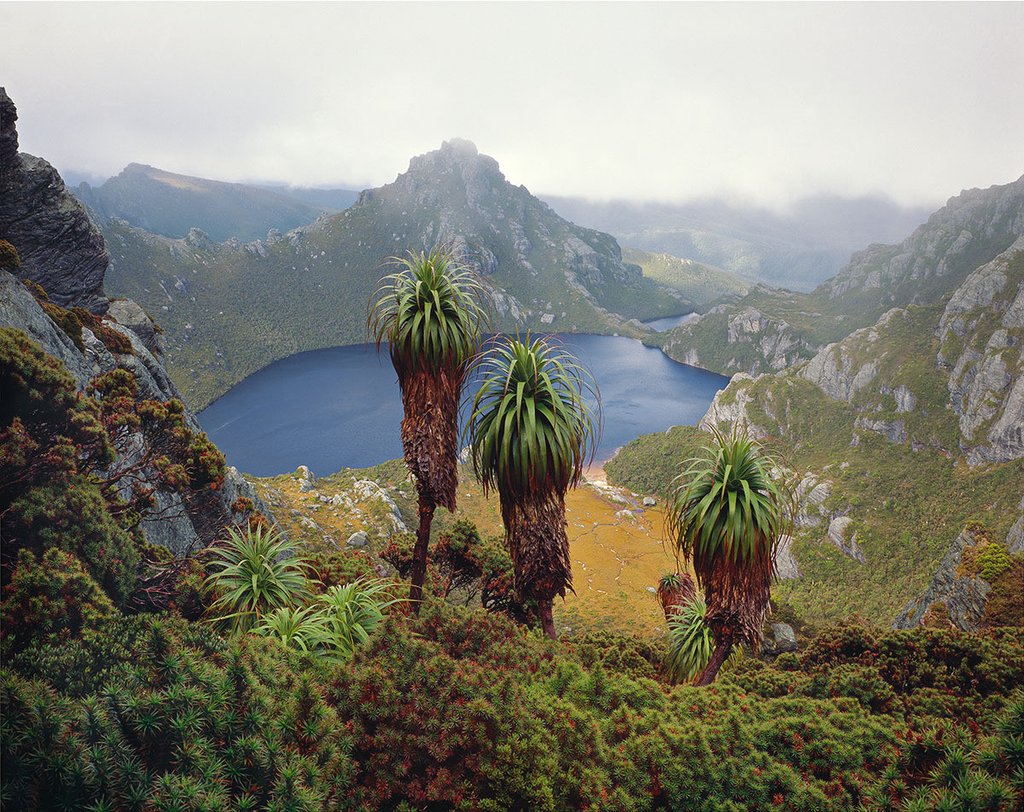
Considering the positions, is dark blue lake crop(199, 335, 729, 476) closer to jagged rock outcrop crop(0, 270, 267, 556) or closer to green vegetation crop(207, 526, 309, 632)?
jagged rock outcrop crop(0, 270, 267, 556)

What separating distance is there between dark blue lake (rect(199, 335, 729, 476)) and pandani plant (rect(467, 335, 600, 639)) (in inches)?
3014

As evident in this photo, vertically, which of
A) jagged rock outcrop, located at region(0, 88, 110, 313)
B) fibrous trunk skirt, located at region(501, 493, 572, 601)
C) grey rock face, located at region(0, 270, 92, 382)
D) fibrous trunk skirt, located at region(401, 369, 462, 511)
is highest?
jagged rock outcrop, located at region(0, 88, 110, 313)

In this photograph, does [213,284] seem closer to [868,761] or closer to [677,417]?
[677,417]

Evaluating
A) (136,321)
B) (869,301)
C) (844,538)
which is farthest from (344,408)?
(869,301)

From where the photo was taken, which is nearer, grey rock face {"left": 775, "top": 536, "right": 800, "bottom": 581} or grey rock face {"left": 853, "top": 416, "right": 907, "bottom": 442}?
grey rock face {"left": 775, "top": 536, "right": 800, "bottom": 581}

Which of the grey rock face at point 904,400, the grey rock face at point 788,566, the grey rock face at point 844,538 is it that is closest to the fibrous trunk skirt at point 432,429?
the grey rock face at point 788,566

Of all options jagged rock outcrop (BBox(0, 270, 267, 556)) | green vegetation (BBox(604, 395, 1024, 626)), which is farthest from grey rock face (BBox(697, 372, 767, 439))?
jagged rock outcrop (BBox(0, 270, 267, 556))

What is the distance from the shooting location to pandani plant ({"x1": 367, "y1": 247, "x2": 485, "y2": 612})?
37.6 feet

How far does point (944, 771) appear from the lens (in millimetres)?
7508

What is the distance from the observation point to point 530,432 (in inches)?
438

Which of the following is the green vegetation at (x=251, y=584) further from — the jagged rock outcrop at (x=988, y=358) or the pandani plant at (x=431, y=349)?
the jagged rock outcrop at (x=988, y=358)

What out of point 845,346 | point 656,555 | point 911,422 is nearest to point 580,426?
point 656,555

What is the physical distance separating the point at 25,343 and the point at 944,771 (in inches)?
690

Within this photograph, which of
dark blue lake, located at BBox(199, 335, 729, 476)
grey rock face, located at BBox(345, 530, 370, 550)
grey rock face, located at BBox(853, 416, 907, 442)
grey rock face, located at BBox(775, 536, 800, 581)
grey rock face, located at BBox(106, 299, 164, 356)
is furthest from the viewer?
dark blue lake, located at BBox(199, 335, 729, 476)
